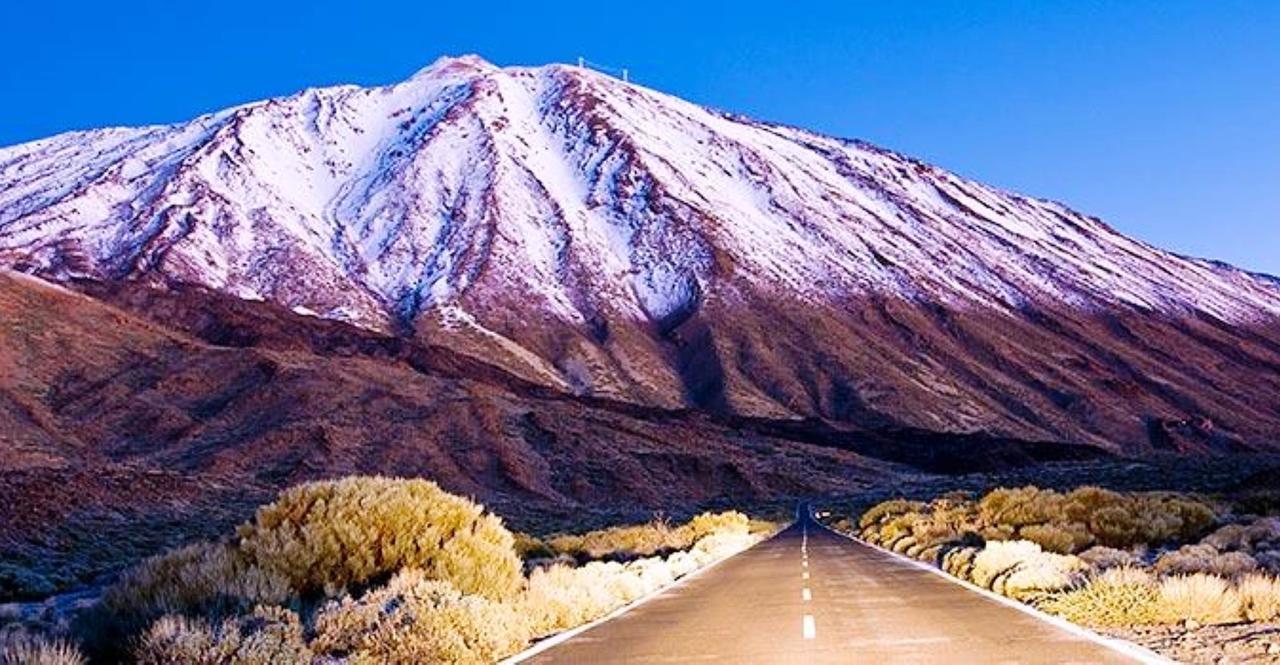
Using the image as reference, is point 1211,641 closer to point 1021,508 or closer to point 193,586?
point 193,586

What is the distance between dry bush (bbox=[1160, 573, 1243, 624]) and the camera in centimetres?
1264

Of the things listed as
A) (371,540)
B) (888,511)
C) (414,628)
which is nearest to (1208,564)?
(371,540)

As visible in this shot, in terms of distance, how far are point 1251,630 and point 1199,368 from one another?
133775 millimetres

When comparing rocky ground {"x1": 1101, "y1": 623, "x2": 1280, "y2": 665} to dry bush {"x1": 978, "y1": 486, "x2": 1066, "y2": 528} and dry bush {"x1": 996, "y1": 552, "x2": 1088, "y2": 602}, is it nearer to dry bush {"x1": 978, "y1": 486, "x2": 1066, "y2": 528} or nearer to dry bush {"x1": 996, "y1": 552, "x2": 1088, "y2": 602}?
dry bush {"x1": 996, "y1": 552, "x2": 1088, "y2": 602}

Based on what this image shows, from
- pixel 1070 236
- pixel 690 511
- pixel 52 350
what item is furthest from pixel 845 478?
pixel 1070 236

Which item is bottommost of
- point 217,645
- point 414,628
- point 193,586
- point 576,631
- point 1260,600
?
point 1260,600

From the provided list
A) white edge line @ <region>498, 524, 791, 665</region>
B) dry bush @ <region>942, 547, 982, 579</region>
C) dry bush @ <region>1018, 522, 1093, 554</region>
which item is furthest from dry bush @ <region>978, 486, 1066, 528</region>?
white edge line @ <region>498, 524, 791, 665</region>

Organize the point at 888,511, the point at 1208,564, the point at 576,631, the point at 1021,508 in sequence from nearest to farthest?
the point at 576,631
the point at 1208,564
the point at 1021,508
the point at 888,511

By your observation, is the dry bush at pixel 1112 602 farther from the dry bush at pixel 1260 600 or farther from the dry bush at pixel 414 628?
the dry bush at pixel 414 628

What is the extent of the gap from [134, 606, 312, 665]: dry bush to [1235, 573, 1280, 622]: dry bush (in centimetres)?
903

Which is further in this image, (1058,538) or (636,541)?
(636,541)

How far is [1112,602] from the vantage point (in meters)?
13.5

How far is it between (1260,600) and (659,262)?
123m

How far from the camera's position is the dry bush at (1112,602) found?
1302 centimetres
